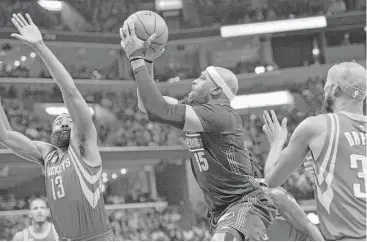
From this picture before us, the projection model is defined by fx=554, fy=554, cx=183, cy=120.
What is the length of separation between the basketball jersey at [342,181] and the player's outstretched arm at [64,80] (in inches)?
98.7

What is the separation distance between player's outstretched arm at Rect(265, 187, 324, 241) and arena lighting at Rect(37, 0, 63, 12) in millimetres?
24871

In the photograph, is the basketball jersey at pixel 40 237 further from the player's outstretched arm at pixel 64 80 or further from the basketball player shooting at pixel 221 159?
the basketball player shooting at pixel 221 159

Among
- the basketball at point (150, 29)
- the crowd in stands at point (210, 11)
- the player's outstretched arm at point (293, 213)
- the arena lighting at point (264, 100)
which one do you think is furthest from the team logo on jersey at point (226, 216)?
the crowd in stands at point (210, 11)

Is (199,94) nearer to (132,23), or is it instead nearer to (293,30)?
(132,23)

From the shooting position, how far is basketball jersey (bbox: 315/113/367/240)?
3.42 m

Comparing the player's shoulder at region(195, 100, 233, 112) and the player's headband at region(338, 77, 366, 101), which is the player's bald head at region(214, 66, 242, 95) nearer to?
the player's shoulder at region(195, 100, 233, 112)

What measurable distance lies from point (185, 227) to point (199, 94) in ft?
57.6

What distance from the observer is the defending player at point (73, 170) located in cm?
516

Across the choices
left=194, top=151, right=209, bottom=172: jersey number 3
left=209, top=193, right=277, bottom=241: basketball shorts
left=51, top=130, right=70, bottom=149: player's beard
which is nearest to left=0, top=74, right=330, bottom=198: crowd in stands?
left=51, top=130, right=70, bottom=149: player's beard

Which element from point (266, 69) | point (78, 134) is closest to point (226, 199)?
point (78, 134)

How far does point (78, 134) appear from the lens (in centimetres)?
534

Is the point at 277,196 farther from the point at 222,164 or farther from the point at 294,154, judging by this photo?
the point at 294,154

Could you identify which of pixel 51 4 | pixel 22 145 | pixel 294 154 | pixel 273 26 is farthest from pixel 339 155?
pixel 51 4

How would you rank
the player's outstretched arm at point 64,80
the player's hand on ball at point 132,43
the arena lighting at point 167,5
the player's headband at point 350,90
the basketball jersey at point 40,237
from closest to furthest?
the player's headband at point 350,90 → the player's hand on ball at point 132,43 → the player's outstretched arm at point 64,80 → the basketball jersey at point 40,237 → the arena lighting at point 167,5
